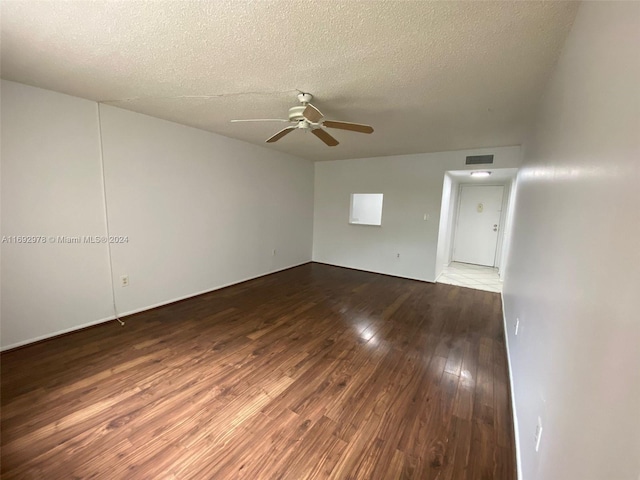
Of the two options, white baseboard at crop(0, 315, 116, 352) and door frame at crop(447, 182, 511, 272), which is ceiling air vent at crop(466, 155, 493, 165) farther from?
white baseboard at crop(0, 315, 116, 352)

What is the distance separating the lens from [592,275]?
31.8 inches

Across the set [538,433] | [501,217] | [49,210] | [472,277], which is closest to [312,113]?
[538,433]

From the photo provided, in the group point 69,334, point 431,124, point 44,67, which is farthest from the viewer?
point 431,124

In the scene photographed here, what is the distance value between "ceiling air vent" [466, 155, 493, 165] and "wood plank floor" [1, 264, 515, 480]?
2.55m

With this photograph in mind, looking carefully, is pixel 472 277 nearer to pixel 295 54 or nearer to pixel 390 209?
pixel 390 209

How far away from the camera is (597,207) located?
0.83 meters

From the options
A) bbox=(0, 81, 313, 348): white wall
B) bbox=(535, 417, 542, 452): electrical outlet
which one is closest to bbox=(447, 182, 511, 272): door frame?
bbox=(0, 81, 313, 348): white wall

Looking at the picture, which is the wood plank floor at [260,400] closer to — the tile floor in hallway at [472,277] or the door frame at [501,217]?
the tile floor in hallway at [472,277]

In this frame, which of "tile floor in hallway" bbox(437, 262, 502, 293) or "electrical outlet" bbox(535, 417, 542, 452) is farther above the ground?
"electrical outlet" bbox(535, 417, 542, 452)

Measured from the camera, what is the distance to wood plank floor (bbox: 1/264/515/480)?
56.8 inches

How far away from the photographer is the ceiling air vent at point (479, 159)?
4.16m

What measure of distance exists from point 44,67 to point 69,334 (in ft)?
8.26

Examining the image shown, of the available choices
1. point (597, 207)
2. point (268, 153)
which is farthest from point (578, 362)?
point (268, 153)

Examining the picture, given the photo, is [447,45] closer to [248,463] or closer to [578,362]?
[578,362]
